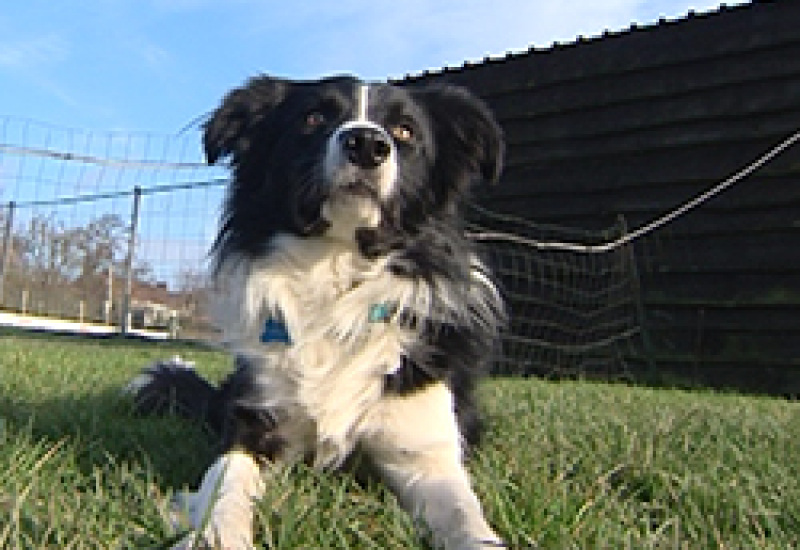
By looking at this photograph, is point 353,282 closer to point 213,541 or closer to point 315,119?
point 315,119

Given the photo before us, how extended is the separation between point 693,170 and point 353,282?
4947mm

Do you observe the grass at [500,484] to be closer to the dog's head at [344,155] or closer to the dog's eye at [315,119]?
the dog's head at [344,155]

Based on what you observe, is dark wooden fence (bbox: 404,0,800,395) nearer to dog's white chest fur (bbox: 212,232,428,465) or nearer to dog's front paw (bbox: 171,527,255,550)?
dog's white chest fur (bbox: 212,232,428,465)

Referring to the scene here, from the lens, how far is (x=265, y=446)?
6.60 ft

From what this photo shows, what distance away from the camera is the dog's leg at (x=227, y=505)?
52.9 inches

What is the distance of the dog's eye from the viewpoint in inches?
93.3

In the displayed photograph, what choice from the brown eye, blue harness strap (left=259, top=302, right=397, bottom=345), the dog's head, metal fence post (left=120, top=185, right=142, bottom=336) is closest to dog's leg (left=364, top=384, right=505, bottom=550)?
blue harness strap (left=259, top=302, right=397, bottom=345)

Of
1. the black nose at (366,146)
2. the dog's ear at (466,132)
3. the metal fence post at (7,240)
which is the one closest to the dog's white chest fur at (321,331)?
the black nose at (366,146)

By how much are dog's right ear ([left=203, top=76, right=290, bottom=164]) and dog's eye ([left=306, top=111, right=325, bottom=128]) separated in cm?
28

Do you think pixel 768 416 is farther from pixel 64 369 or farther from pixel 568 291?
pixel 568 291

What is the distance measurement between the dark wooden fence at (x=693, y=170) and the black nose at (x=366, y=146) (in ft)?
15.6

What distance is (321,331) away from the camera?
7.29 ft

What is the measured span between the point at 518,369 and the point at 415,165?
4531mm

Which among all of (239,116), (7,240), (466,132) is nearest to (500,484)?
(466,132)
